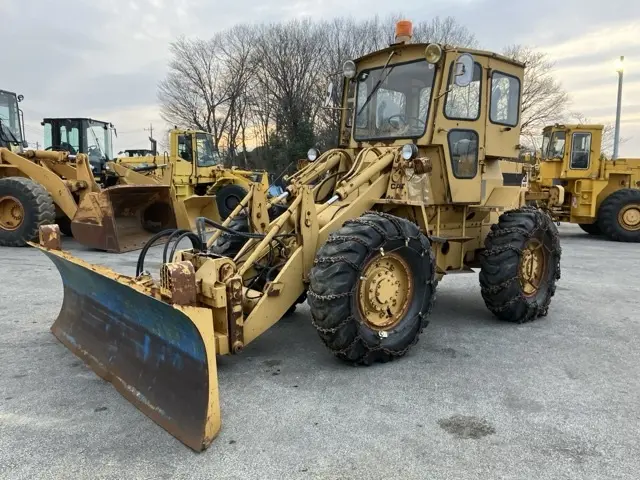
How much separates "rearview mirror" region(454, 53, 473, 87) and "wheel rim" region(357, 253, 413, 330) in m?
1.78

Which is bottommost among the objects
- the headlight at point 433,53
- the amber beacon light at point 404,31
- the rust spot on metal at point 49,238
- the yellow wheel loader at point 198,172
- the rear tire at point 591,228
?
the rear tire at point 591,228

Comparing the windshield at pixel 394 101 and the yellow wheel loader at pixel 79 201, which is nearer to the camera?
the windshield at pixel 394 101

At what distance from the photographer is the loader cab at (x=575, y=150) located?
1367 centimetres

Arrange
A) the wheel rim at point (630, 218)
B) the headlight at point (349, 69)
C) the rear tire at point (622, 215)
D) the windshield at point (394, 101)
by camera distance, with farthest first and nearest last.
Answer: the wheel rim at point (630, 218)
the rear tire at point (622, 215)
the headlight at point (349, 69)
the windshield at point (394, 101)

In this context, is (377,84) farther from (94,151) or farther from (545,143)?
(94,151)

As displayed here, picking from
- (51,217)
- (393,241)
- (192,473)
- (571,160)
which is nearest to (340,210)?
(393,241)

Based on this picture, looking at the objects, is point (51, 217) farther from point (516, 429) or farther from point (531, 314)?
point (516, 429)

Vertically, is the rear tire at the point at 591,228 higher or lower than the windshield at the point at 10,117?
lower

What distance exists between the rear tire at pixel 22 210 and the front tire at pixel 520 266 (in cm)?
801

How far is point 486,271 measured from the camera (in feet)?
17.4

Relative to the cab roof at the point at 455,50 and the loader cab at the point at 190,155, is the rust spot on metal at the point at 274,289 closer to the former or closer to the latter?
the cab roof at the point at 455,50

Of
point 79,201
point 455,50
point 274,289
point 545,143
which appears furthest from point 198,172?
point 274,289

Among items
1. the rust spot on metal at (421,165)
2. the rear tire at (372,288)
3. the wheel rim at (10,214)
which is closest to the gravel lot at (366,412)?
the rear tire at (372,288)

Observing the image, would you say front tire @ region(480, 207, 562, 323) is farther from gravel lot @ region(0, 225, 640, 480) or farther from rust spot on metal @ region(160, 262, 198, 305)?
rust spot on metal @ region(160, 262, 198, 305)
